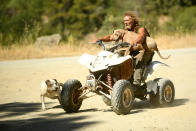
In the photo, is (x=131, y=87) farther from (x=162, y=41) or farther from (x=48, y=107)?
(x=162, y=41)

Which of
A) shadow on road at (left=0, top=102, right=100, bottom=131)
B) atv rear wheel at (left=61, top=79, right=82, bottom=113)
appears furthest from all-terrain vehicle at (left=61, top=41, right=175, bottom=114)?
shadow on road at (left=0, top=102, right=100, bottom=131)

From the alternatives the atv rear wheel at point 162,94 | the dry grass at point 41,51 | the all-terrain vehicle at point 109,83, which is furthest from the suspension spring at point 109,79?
the dry grass at point 41,51

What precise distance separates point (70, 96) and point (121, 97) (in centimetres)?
110

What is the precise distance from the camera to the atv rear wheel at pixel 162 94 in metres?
9.75

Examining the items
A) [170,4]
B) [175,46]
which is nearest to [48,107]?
[175,46]

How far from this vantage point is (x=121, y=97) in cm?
841

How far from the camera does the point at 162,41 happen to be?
2233 centimetres

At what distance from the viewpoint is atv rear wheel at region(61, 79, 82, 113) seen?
353 inches

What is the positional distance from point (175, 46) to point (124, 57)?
1376 centimetres

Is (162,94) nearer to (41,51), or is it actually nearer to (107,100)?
(107,100)

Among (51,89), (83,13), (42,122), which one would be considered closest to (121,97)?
(42,122)

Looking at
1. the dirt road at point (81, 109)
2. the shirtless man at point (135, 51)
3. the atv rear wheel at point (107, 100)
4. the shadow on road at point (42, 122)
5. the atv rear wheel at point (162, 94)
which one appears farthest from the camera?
the atv rear wheel at point (107, 100)

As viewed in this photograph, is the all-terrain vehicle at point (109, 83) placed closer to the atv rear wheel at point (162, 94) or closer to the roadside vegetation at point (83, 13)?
the atv rear wheel at point (162, 94)

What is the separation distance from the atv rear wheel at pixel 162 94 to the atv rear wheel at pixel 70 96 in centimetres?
163
